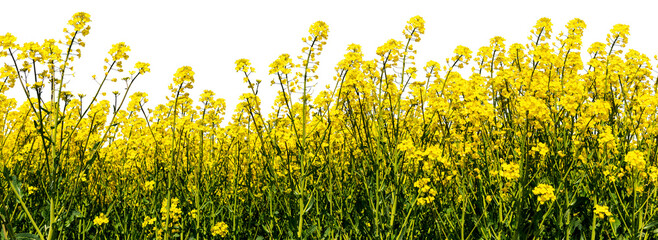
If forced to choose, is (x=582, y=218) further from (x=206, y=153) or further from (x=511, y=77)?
(x=206, y=153)

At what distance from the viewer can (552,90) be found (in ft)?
13.1

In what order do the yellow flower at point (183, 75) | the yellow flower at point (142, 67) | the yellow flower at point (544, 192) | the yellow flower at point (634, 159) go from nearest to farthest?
1. the yellow flower at point (544, 192)
2. the yellow flower at point (634, 159)
3. the yellow flower at point (142, 67)
4. the yellow flower at point (183, 75)

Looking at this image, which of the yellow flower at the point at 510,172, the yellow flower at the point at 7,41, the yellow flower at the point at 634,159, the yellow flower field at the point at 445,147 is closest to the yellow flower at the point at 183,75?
the yellow flower field at the point at 445,147

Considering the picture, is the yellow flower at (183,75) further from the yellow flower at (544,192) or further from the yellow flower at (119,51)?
the yellow flower at (544,192)

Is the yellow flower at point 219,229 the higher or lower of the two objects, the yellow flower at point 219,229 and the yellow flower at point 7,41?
the lower

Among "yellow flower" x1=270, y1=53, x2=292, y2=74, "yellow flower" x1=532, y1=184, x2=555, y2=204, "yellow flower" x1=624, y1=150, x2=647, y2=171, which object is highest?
"yellow flower" x1=270, y1=53, x2=292, y2=74

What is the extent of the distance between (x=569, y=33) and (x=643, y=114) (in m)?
0.93

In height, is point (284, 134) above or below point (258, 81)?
below

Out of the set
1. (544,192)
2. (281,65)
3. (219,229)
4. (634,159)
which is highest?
(281,65)

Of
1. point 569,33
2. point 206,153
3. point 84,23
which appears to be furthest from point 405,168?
point 206,153

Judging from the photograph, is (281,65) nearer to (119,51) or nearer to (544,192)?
(119,51)

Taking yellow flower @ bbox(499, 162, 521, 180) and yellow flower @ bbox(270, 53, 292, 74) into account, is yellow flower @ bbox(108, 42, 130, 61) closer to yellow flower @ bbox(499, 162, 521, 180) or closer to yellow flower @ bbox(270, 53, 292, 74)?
yellow flower @ bbox(270, 53, 292, 74)

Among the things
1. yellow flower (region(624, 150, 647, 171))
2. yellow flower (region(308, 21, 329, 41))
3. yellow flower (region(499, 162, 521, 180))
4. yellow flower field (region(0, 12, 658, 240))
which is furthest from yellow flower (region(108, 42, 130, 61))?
yellow flower (region(624, 150, 647, 171))

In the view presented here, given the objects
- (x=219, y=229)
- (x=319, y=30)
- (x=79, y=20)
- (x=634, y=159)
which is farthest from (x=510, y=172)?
(x=79, y=20)
